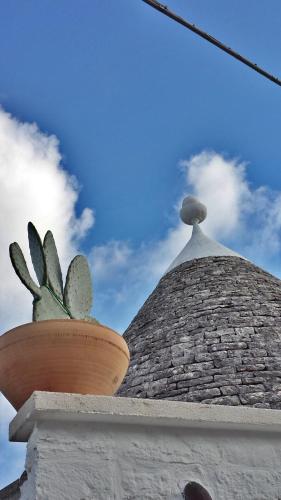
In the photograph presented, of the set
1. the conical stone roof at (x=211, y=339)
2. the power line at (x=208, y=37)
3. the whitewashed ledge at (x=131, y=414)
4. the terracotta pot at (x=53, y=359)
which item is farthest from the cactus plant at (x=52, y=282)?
the conical stone roof at (x=211, y=339)

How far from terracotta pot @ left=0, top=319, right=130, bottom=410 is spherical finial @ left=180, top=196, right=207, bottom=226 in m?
7.83

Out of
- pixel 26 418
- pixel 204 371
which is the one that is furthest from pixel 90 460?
pixel 204 371

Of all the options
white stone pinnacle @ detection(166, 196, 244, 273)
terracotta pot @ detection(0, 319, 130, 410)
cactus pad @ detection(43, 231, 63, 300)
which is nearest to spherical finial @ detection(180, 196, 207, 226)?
white stone pinnacle @ detection(166, 196, 244, 273)

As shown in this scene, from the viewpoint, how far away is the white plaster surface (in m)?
8.39

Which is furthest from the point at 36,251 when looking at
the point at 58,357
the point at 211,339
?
the point at 211,339

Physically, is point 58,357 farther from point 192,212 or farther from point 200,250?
point 192,212

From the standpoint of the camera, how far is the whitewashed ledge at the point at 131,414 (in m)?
2.10

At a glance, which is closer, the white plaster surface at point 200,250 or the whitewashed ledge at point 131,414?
the whitewashed ledge at point 131,414

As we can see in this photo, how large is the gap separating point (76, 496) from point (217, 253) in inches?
255

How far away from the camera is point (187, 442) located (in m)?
2.34

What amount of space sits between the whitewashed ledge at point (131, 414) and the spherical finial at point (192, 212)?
25.3 feet

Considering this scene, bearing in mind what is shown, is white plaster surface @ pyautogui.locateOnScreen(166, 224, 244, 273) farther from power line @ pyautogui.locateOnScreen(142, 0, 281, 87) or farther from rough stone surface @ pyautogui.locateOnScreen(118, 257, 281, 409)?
power line @ pyautogui.locateOnScreen(142, 0, 281, 87)

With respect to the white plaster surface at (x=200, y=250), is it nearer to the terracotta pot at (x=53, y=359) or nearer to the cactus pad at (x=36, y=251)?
the cactus pad at (x=36, y=251)

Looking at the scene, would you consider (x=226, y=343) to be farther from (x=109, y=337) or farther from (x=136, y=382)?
(x=109, y=337)
